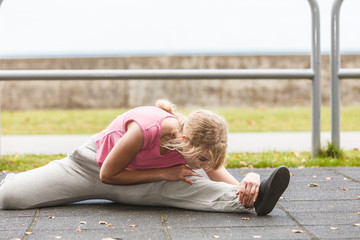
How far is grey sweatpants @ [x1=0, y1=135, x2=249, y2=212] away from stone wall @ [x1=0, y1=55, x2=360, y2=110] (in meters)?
7.23

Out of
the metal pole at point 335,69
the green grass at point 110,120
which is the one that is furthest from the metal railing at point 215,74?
the green grass at point 110,120

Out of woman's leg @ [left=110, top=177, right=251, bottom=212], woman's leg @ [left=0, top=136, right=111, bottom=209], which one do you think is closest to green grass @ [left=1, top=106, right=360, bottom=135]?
woman's leg @ [left=0, top=136, right=111, bottom=209]

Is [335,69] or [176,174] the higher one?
[335,69]

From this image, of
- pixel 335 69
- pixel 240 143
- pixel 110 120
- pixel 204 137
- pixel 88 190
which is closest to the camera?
pixel 204 137

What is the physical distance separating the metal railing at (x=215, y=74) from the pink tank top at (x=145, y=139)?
1.48 m

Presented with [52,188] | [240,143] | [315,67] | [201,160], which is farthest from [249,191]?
[240,143]

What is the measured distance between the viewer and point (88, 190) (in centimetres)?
304

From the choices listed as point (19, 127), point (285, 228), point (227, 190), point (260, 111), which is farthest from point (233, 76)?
point (260, 111)

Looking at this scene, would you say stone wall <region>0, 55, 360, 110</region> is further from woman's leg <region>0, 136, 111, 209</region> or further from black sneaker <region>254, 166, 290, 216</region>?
black sneaker <region>254, 166, 290, 216</region>

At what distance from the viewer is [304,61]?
34.7ft

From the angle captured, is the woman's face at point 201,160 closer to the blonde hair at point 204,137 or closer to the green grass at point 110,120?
the blonde hair at point 204,137

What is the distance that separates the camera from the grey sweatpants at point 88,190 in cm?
296

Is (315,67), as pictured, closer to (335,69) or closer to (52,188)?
(335,69)

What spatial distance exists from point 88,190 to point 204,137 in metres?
0.78
